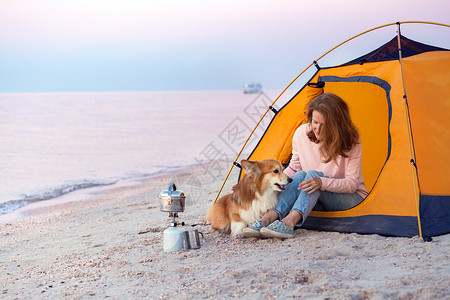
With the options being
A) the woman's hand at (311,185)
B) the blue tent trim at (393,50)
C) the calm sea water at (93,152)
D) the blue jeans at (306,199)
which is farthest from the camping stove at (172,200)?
the calm sea water at (93,152)

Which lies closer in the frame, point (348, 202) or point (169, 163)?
point (348, 202)

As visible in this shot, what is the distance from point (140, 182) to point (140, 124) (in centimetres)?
1486

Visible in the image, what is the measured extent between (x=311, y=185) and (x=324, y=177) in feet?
0.54

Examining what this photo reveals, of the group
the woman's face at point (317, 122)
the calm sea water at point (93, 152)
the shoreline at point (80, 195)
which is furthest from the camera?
the calm sea water at point (93, 152)

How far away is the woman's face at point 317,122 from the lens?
13.4 feet

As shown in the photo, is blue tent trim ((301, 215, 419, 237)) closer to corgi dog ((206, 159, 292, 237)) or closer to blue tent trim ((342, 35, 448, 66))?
corgi dog ((206, 159, 292, 237))

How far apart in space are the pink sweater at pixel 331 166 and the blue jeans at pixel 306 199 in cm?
9

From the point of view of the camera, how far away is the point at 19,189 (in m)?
9.84

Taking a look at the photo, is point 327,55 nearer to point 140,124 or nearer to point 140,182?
point 140,182

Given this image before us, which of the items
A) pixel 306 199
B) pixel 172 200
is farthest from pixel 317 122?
pixel 172 200

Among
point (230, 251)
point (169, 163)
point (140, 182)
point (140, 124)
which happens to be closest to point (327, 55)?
point (230, 251)

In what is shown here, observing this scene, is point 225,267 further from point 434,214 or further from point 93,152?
point 93,152

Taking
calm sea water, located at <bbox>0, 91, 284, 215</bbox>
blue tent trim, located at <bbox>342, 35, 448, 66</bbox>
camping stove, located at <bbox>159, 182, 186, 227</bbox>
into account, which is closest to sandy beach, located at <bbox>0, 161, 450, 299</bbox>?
camping stove, located at <bbox>159, 182, 186, 227</bbox>

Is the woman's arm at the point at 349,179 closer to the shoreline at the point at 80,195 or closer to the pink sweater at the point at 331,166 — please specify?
the pink sweater at the point at 331,166
